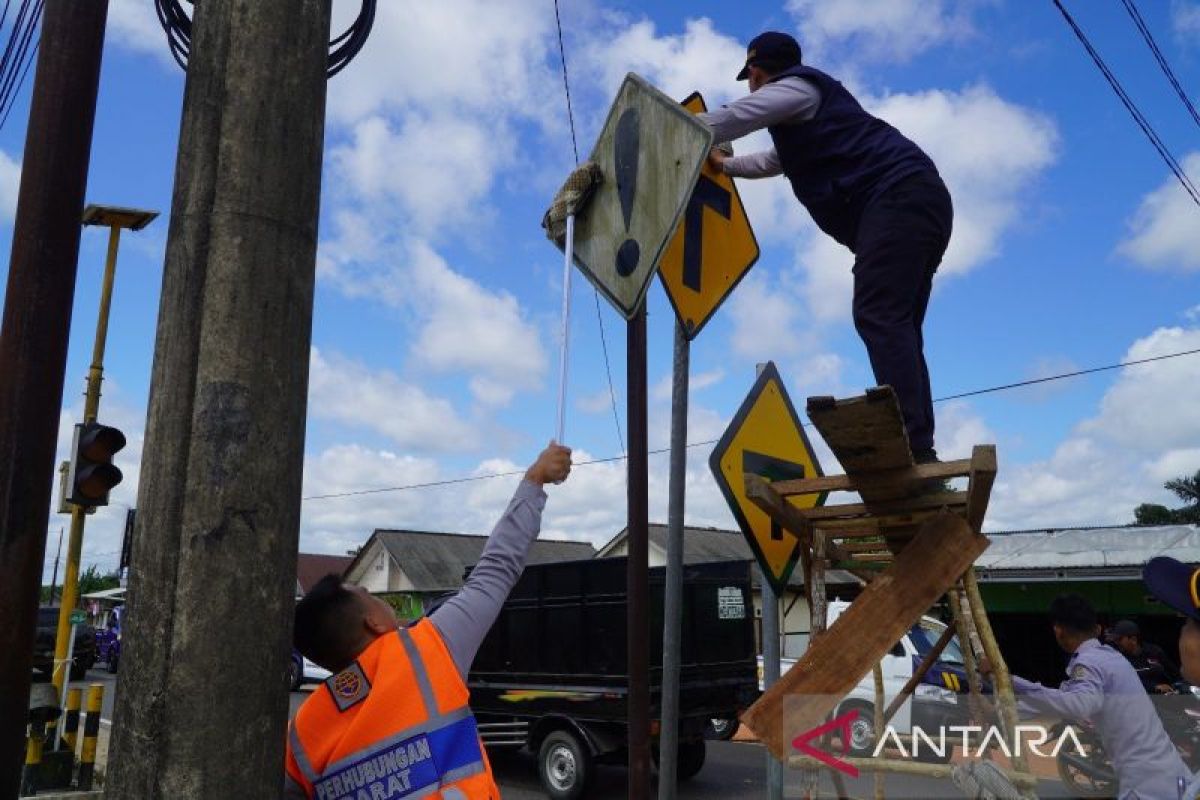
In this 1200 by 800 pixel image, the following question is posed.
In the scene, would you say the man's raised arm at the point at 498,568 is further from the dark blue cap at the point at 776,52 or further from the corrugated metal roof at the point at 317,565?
the corrugated metal roof at the point at 317,565

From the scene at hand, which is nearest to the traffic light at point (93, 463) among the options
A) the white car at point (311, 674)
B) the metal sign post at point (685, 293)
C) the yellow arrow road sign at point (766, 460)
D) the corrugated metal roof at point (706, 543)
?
the yellow arrow road sign at point (766, 460)

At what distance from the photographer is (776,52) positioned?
345 cm

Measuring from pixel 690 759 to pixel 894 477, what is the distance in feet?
29.6

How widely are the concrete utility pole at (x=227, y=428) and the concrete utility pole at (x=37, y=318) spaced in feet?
11.3

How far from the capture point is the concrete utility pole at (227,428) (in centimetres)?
175

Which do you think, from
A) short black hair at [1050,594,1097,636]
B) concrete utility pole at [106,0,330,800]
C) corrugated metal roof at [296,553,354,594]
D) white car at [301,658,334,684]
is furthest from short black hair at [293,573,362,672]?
corrugated metal roof at [296,553,354,594]

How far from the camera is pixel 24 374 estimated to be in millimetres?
4906

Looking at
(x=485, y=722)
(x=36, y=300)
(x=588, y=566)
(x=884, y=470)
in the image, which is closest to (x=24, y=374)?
(x=36, y=300)

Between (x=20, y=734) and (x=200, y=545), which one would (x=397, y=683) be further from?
(x=20, y=734)

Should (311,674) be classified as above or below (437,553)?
below

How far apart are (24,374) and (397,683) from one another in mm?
3921

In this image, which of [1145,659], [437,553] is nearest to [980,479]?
[1145,659]

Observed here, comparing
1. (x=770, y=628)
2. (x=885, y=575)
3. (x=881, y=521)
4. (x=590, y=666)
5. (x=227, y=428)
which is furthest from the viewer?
(x=590, y=666)

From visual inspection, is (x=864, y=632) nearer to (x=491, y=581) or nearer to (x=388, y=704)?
(x=491, y=581)
